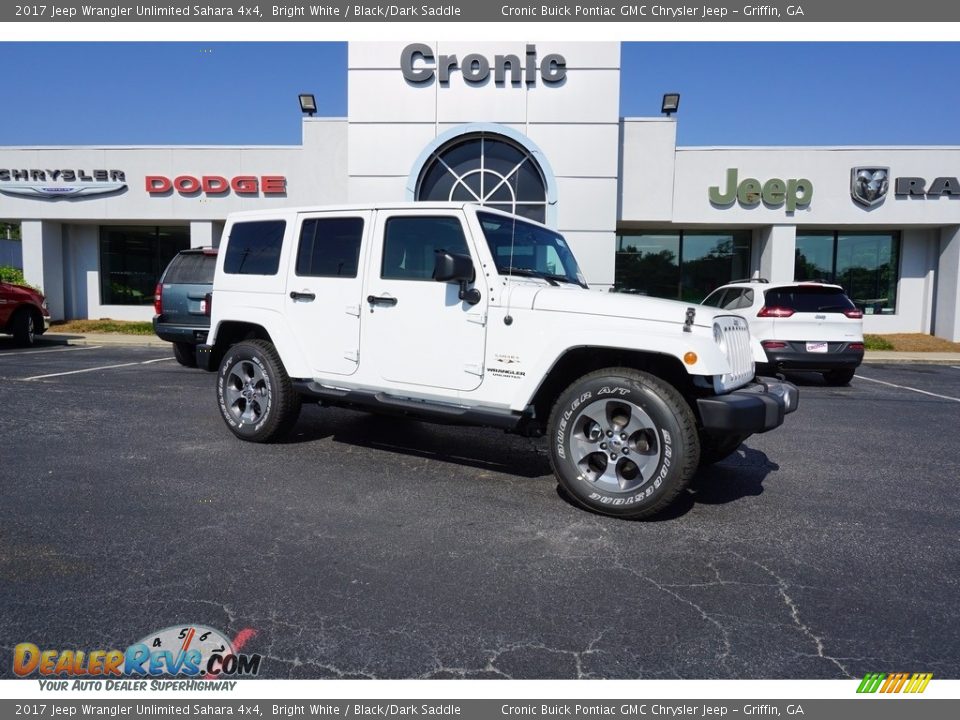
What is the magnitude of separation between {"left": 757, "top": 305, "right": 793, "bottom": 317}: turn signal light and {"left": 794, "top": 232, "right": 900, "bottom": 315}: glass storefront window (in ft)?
35.8

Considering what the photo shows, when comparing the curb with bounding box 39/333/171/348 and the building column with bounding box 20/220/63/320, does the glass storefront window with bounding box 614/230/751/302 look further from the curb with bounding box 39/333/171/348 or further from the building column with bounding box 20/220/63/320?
the building column with bounding box 20/220/63/320

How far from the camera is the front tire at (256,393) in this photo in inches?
225

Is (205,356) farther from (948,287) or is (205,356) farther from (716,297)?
(948,287)

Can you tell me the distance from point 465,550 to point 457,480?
53.5 inches

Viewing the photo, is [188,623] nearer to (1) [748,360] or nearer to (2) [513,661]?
(2) [513,661]

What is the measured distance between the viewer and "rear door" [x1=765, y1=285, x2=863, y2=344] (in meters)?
10.4

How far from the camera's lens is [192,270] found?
992cm

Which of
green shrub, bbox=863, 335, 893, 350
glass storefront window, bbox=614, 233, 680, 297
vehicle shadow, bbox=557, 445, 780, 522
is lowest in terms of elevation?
vehicle shadow, bbox=557, 445, 780, 522

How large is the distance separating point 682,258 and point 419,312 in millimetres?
17233

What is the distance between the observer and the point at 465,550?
11.8 feet

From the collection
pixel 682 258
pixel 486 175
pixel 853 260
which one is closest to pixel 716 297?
pixel 486 175

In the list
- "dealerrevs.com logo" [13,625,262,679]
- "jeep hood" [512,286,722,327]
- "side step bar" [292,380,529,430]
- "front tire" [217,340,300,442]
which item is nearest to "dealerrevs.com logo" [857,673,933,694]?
"jeep hood" [512,286,722,327]

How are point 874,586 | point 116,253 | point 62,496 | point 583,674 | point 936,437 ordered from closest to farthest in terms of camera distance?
point 583,674, point 874,586, point 62,496, point 936,437, point 116,253

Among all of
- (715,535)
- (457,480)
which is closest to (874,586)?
(715,535)
